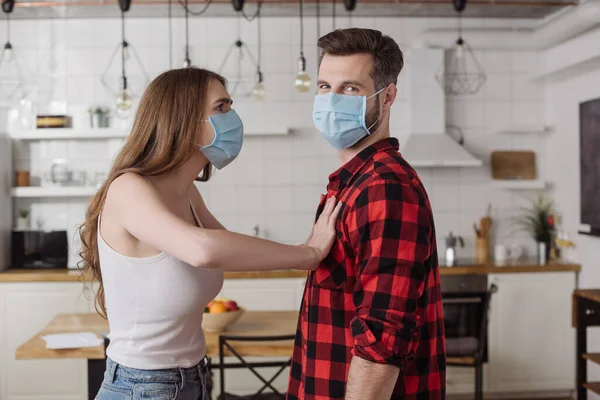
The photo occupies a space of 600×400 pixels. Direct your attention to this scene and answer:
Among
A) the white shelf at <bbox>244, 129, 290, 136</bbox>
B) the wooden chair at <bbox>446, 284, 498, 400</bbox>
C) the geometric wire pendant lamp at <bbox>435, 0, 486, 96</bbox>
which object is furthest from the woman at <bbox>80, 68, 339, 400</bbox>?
the geometric wire pendant lamp at <bbox>435, 0, 486, 96</bbox>

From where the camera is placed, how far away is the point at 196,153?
1.90 m

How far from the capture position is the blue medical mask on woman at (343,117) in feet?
5.55

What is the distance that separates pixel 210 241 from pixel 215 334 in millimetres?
1786

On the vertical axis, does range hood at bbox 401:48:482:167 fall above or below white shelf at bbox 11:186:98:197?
above

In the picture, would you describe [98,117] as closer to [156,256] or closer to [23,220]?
[23,220]

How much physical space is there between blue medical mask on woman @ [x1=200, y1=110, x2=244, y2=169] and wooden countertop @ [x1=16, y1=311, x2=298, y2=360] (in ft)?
4.41

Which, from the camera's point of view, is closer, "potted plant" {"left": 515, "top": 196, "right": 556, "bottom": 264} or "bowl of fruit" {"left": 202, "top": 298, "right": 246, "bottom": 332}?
"bowl of fruit" {"left": 202, "top": 298, "right": 246, "bottom": 332}

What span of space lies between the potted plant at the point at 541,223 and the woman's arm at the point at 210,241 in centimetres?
390

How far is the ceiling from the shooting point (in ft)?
16.3

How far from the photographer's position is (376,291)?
4.89ft

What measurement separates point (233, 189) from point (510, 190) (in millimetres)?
2000

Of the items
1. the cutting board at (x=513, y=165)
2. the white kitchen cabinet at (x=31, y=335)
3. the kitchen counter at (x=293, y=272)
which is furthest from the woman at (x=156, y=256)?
the cutting board at (x=513, y=165)

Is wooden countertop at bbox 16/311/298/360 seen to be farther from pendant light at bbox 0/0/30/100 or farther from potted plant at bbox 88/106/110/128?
pendant light at bbox 0/0/30/100

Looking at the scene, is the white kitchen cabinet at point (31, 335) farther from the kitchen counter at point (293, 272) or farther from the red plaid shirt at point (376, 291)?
the red plaid shirt at point (376, 291)
